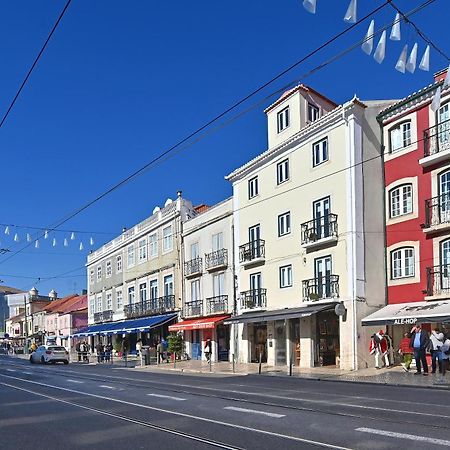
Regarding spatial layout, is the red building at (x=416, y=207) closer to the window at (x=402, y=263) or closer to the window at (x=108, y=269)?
the window at (x=402, y=263)

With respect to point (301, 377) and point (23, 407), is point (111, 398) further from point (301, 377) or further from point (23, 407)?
point (301, 377)

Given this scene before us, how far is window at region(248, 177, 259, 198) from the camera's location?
1406 inches

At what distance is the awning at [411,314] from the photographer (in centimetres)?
2281

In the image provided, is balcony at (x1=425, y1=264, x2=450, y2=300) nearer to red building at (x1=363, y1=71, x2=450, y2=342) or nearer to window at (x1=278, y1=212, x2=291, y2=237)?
red building at (x1=363, y1=71, x2=450, y2=342)

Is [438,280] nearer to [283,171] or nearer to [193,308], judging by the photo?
[283,171]

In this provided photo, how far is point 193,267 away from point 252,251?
7.70 metres

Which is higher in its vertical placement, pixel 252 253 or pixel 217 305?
pixel 252 253

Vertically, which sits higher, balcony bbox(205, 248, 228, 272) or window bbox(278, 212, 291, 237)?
window bbox(278, 212, 291, 237)

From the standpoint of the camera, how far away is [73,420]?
12.2m

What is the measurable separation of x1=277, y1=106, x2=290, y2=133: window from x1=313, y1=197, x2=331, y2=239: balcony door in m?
5.18

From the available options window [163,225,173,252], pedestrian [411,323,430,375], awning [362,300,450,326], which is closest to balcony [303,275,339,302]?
awning [362,300,450,326]

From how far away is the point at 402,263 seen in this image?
27.6 meters

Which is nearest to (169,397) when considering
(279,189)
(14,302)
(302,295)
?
(302,295)

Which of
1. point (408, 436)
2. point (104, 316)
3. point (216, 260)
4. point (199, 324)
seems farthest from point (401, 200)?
point (104, 316)
